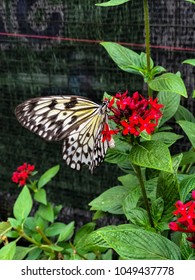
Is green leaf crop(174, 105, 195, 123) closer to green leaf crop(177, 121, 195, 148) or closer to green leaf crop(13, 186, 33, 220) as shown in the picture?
green leaf crop(177, 121, 195, 148)

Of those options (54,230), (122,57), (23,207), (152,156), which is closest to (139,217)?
(152,156)

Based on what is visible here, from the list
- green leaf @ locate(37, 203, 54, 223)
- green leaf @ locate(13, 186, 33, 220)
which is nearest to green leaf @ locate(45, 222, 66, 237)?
green leaf @ locate(37, 203, 54, 223)

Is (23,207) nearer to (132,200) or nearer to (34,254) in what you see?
(34,254)

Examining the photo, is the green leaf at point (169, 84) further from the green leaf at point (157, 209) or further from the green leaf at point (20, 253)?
the green leaf at point (20, 253)

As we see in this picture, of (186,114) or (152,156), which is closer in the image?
(152,156)

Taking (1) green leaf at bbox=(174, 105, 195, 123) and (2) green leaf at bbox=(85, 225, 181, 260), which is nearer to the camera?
(2) green leaf at bbox=(85, 225, 181, 260)

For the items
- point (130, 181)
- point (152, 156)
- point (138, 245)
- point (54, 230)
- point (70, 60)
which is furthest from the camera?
point (70, 60)
